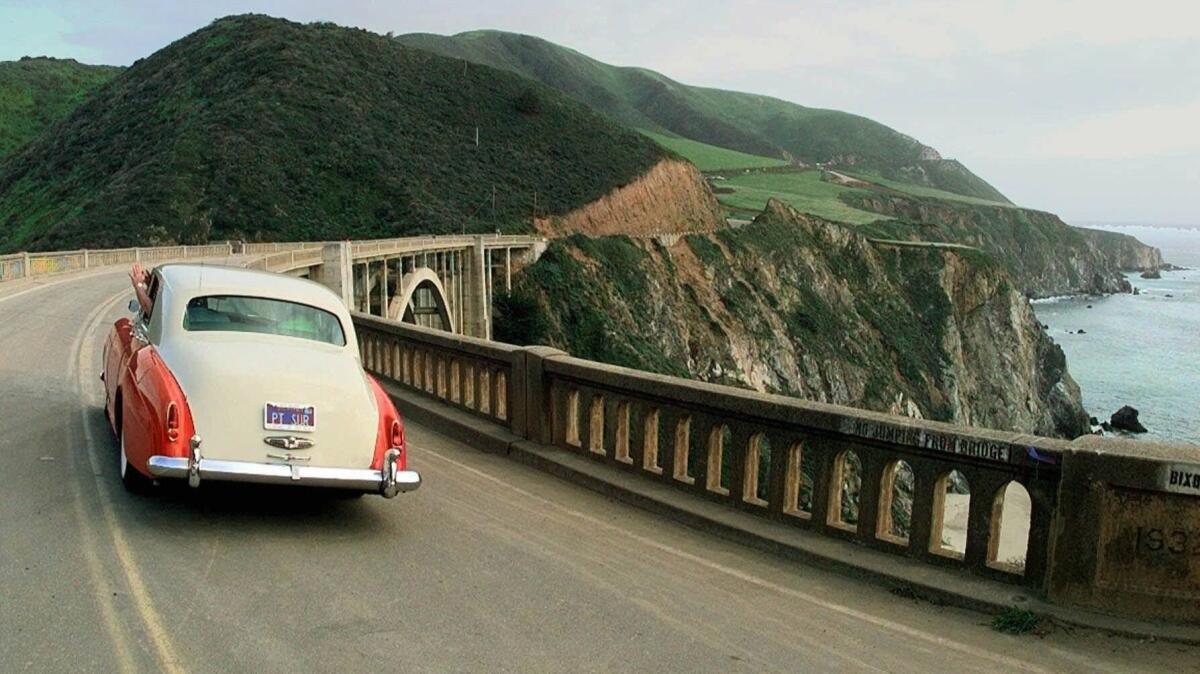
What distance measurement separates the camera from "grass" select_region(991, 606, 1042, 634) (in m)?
4.70

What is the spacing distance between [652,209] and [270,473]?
227 feet

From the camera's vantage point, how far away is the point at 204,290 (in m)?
6.78

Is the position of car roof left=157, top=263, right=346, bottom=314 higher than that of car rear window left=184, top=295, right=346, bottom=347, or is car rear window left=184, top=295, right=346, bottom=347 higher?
car roof left=157, top=263, right=346, bottom=314

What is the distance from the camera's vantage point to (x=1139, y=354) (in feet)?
306

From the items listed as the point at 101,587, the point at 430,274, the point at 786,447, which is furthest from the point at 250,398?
the point at 430,274

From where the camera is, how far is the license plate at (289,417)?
5699 millimetres

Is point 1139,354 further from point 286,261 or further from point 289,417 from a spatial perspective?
point 289,417

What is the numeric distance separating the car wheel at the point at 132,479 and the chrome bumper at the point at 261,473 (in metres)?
0.71

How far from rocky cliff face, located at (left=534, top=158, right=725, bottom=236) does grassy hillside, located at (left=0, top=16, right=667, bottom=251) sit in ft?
3.65

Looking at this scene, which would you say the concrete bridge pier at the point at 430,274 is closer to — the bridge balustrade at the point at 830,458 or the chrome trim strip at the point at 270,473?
the bridge balustrade at the point at 830,458

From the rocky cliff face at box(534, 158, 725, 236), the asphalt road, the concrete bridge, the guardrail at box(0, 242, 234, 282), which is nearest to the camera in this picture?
the asphalt road

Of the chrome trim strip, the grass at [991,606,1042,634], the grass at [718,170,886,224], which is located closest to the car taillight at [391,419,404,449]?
the chrome trim strip

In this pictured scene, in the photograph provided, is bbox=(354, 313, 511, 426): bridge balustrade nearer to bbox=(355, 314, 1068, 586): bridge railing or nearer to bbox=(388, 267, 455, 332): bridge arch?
bbox=(355, 314, 1068, 586): bridge railing

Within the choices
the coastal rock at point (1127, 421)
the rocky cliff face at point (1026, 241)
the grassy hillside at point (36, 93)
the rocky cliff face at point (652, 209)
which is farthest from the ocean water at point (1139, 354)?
the grassy hillside at point (36, 93)
